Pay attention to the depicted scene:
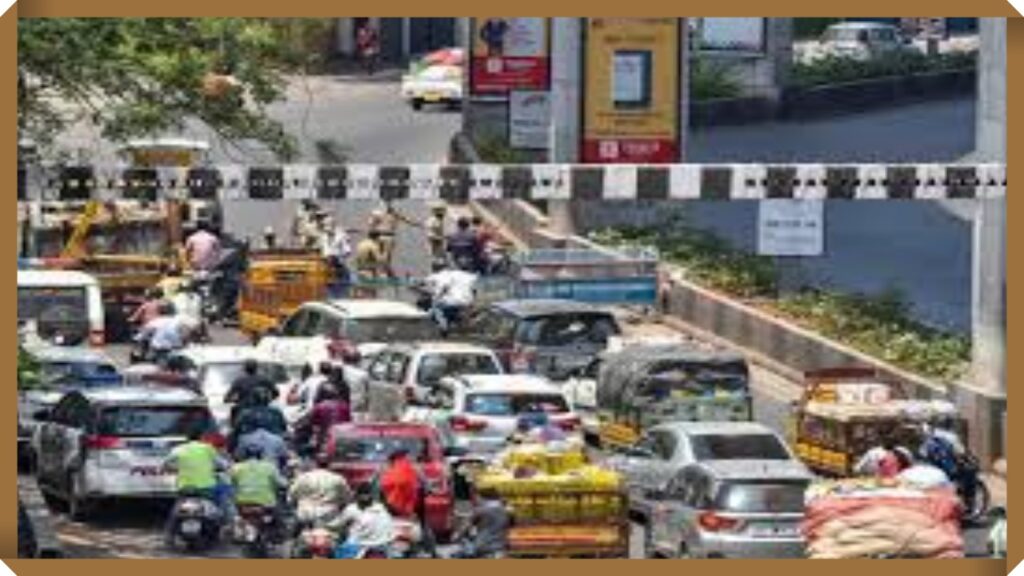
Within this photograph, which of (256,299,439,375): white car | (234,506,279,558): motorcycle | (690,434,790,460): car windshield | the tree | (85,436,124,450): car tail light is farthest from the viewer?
(256,299,439,375): white car

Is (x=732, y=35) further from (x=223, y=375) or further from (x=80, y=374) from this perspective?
(x=80, y=374)

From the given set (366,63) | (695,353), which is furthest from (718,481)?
(366,63)

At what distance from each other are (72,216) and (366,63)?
120 ft

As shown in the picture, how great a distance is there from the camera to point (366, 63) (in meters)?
91.5

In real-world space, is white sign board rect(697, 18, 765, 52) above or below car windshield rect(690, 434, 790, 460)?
above

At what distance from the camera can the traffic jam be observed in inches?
1337

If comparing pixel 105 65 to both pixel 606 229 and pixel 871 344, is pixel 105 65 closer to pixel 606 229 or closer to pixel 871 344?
pixel 871 344

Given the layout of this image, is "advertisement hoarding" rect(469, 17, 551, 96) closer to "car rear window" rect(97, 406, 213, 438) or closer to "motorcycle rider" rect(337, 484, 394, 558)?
"car rear window" rect(97, 406, 213, 438)

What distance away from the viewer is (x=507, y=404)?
40219 millimetres

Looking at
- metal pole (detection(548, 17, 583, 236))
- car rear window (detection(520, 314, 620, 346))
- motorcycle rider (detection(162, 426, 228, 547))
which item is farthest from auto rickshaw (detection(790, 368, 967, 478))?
metal pole (detection(548, 17, 583, 236))

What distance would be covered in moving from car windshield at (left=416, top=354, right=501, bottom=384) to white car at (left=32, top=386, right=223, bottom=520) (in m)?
4.90

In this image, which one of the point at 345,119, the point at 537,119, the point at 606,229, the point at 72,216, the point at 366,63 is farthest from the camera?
the point at 366,63

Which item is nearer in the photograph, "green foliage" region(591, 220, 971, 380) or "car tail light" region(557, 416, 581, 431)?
"car tail light" region(557, 416, 581, 431)

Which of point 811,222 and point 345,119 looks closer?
point 811,222
